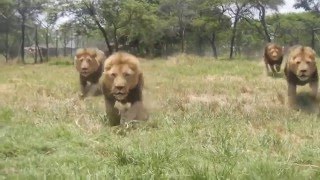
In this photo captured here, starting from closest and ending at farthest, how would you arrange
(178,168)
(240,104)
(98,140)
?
1. (178,168)
2. (98,140)
3. (240,104)

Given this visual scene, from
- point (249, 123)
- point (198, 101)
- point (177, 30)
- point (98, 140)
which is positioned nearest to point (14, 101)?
point (198, 101)

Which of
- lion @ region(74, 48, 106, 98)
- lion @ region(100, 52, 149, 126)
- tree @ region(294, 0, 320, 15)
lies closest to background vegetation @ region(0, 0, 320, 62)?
tree @ region(294, 0, 320, 15)

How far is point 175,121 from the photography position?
21.0ft

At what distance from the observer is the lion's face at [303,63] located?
7969 millimetres

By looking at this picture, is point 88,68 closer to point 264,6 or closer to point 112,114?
point 112,114

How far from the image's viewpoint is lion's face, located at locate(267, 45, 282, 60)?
49.7 ft

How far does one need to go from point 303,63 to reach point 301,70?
127mm

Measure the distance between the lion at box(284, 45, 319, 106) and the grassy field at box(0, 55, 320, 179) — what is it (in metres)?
0.29

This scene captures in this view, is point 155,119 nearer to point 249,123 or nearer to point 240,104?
point 249,123

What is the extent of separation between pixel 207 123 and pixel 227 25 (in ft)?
120

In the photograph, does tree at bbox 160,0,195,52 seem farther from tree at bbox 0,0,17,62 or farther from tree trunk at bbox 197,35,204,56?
tree at bbox 0,0,17,62

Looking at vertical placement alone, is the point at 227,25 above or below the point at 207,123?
above

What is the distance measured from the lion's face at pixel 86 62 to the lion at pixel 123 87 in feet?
11.2

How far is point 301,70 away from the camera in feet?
26.1
